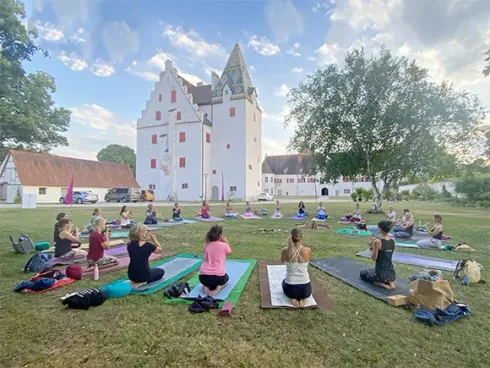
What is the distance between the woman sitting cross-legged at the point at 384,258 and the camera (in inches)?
194

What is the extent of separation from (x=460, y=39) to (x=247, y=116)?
99.6ft

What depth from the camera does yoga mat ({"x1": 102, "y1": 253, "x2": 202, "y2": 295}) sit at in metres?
4.88

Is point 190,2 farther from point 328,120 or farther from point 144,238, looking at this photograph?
point 144,238

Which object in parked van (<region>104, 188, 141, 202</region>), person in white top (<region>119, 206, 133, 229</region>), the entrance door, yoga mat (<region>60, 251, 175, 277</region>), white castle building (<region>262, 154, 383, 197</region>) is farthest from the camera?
white castle building (<region>262, 154, 383, 197</region>)

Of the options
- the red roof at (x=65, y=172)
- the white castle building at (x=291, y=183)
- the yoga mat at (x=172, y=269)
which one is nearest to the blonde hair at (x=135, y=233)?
the yoga mat at (x=172, y=269)

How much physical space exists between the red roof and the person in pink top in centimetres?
3912

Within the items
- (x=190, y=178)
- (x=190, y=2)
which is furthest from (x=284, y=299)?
(x=190, y=178)

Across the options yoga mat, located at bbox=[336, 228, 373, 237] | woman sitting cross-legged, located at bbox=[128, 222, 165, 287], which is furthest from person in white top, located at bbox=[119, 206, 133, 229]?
yoga mat, located at bbox=[336, 228, 373, 237]

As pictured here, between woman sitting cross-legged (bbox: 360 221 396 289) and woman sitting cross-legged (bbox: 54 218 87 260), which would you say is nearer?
woman sitting cross-legged (bbox: 360 221 396 289)

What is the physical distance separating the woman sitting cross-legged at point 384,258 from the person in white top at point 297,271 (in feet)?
5.02

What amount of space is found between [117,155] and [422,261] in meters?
71.4

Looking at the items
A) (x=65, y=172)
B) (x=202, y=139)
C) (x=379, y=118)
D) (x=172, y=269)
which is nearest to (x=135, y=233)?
(x=172, y=269)

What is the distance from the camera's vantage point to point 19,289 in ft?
15.7

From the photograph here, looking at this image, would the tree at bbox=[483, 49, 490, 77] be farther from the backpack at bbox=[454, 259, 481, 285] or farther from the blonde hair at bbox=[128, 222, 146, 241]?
the blonde hair at bbox=[128, 222, 146, 241]
